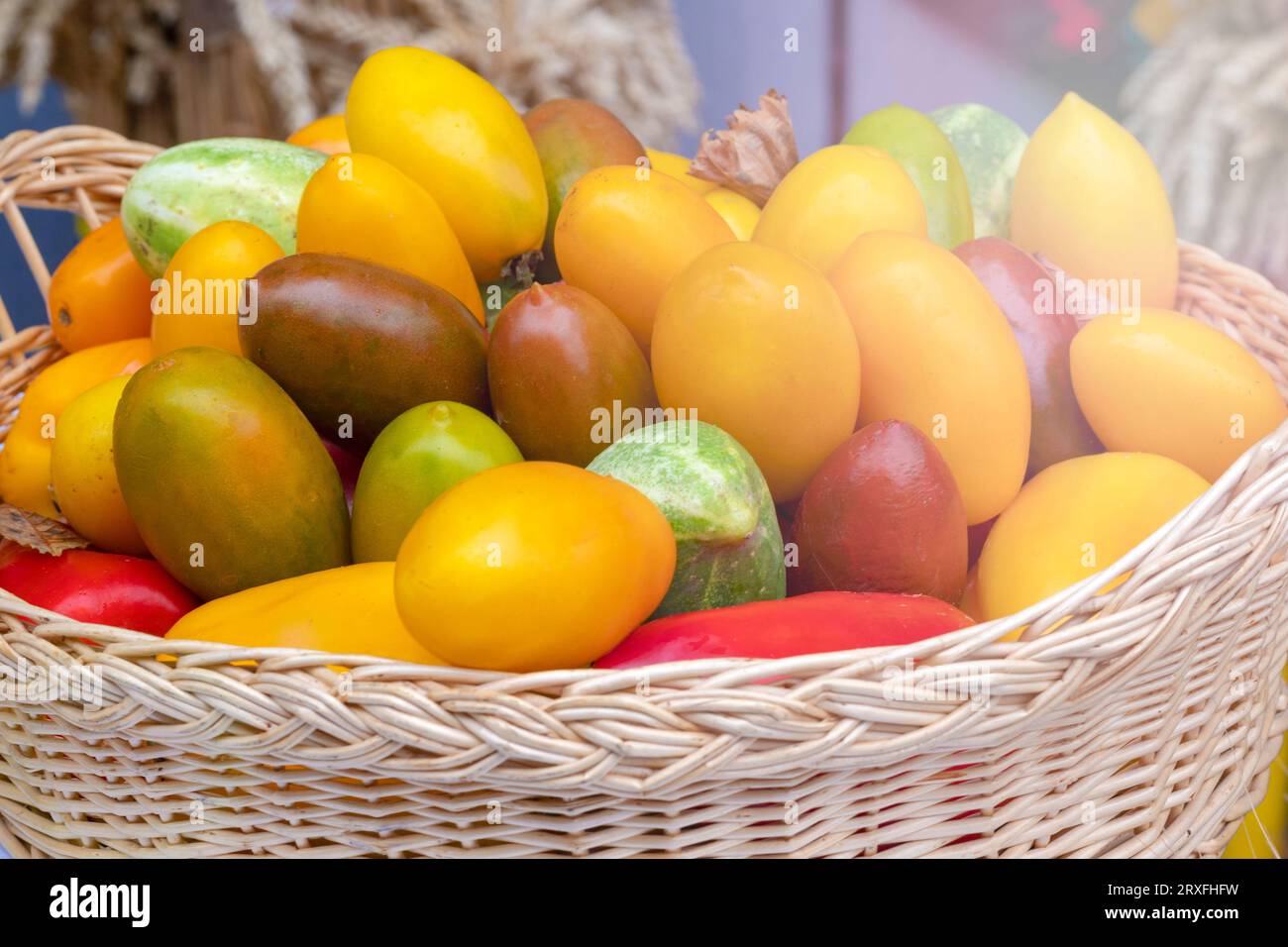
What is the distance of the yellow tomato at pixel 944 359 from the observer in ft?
2.06

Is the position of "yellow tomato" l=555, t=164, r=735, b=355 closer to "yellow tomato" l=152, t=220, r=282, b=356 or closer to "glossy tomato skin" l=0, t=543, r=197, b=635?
"yellow tomato" l=152, t=220, r=282, b=356

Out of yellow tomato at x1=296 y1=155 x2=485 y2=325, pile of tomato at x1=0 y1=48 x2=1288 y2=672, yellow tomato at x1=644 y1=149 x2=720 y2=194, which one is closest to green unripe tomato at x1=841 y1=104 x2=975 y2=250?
pile of tomato at x1=0 y1=48 x2=1288 y2=672

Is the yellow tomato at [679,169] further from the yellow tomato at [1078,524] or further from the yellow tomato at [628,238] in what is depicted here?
the yellow tomato at [1078,524]

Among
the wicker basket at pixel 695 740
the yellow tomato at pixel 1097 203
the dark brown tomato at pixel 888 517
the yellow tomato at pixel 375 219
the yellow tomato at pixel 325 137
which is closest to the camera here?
the wicker basket at pixel 695 740

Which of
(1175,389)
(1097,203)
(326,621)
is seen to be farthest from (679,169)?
(326,621)

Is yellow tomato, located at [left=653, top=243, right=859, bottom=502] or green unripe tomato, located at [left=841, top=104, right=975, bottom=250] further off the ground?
green unripe tomato, located at [left=841, top=104, right=975, bottom=250]

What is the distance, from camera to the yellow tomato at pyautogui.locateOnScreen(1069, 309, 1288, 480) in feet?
2.15

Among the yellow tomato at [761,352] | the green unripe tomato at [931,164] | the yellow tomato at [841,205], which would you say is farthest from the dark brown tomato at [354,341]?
the green unripe tomato at [931,164]

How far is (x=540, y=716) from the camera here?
44 cm

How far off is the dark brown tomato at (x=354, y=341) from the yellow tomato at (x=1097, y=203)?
1.40 ft

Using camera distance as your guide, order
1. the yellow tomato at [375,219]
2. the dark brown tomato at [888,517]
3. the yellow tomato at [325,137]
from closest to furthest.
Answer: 1. the dark brown tomato at [888,517]
2. the yellow tomato at [375,219]
3. the yellow tomato at [325,137]

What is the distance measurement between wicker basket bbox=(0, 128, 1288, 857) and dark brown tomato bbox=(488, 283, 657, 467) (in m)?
0.20

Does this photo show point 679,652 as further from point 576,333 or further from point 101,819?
point 101,819

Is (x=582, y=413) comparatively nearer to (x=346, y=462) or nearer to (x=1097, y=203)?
(x=346, y=462)
